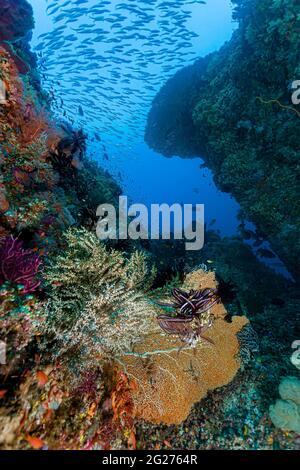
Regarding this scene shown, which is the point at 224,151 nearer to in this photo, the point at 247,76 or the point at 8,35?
the point at 247,76

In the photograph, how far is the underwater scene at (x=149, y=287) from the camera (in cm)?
333

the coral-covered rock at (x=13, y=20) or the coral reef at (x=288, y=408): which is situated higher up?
the coral-covered rock at (x=13, y=20)

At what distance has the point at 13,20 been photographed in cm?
820

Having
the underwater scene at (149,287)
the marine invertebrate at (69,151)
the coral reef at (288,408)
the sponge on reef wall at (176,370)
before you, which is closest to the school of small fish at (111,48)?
the underwater scene at (149,287)

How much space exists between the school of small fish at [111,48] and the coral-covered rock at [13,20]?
6.44 ft

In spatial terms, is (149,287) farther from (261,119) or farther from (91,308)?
(261,119)

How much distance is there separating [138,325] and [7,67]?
6336mm

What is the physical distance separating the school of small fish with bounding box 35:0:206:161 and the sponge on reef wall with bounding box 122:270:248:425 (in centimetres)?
888

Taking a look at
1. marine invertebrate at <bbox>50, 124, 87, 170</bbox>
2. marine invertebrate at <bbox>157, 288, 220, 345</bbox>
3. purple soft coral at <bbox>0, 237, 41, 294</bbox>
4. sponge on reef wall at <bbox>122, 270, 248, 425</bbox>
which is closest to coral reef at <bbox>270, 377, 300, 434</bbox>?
sponge on reef wall at <bbox>122, 270, 248, 425</bbox>

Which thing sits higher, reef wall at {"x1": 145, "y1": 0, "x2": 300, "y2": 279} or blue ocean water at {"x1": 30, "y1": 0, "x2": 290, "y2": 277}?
blue ocean water at {"x1": 30, "y1": 0, "x2": 290, "y2": 277}

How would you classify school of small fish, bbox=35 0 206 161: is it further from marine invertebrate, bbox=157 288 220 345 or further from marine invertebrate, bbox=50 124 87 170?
marine invertebrate, bbox=157 288 220 345

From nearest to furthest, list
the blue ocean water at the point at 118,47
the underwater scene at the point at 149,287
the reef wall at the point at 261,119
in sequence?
the underwater scene at the point at 149,287
the reef wall at the point at 261,119
the blue ocean water at the point at 118,47

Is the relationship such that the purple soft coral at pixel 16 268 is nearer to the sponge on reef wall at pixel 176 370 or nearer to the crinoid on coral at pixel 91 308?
the crinoid on coral at pixel 91 308

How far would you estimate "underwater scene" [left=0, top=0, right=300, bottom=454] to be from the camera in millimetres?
3334
